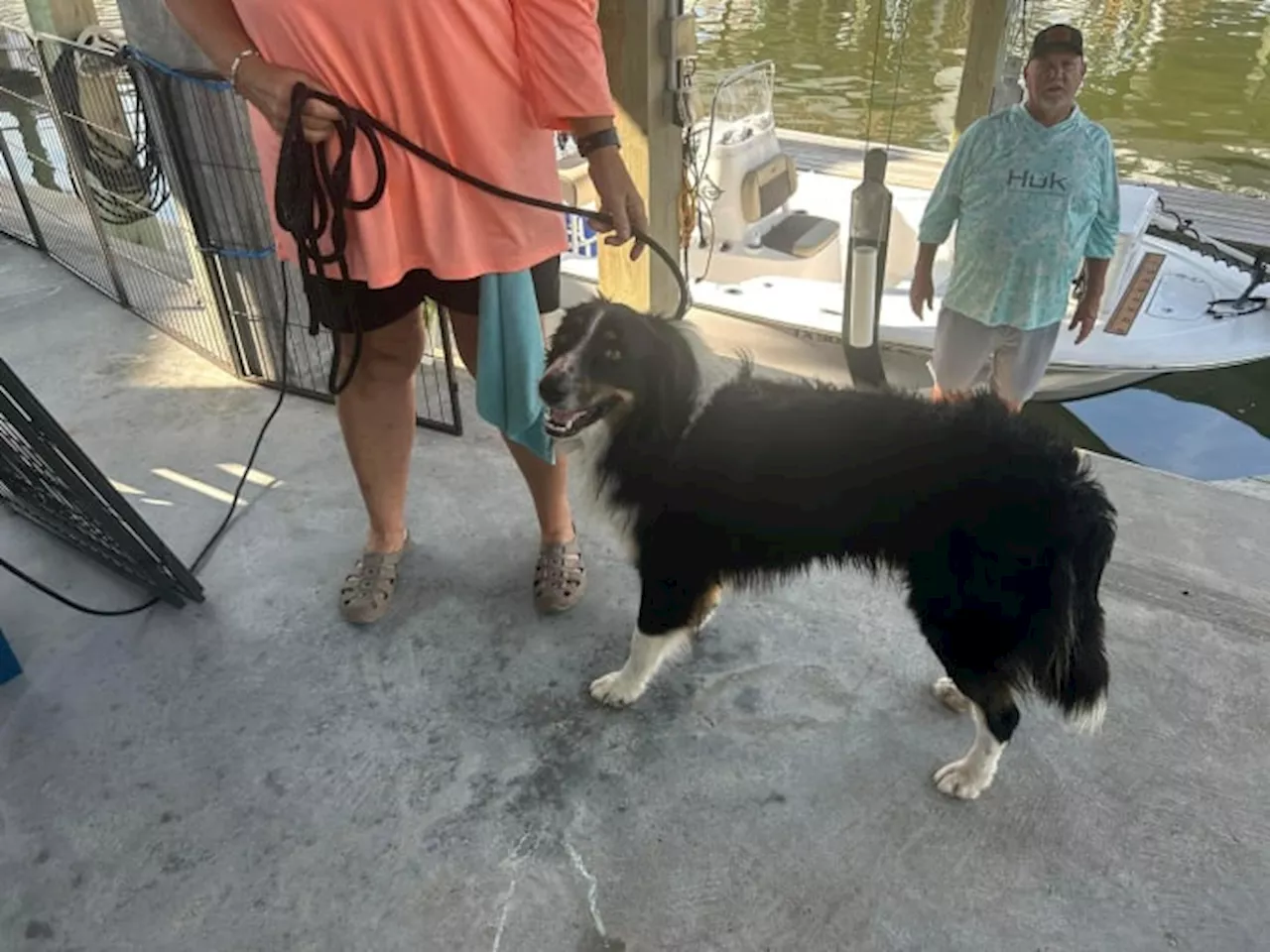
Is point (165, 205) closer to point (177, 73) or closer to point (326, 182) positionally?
point (177, 73)

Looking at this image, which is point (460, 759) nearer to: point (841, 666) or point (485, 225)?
point (841, 666)

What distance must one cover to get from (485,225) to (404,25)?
0.38 metres

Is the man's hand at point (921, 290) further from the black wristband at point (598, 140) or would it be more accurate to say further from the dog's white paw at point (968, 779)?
the dog's white paw at point (968, 779)

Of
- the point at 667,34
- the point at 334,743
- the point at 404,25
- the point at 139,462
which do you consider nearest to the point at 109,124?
the point at 139,462

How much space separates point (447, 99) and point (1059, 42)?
2018mm

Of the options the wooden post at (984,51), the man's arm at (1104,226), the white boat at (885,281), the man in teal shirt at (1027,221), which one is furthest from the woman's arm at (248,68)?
the wooden post at (984,51)

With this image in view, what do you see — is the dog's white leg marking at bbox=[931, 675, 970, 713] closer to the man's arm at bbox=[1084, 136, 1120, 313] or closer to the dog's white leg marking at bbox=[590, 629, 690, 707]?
the dog's white leg marking at bbox=[590, 629, 690, 707]

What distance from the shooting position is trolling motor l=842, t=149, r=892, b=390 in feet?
11.6

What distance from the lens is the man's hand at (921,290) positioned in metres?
3.25

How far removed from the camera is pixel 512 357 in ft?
6.42

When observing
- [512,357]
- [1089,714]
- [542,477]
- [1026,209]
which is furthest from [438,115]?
[1026,209]

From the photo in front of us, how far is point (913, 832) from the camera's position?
67.2 inches

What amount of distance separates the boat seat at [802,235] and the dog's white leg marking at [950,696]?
4.30 m

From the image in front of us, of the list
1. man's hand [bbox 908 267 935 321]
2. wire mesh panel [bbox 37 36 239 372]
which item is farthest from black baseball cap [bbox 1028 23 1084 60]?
wire mesh panel [bbox 37 36 239 372]
